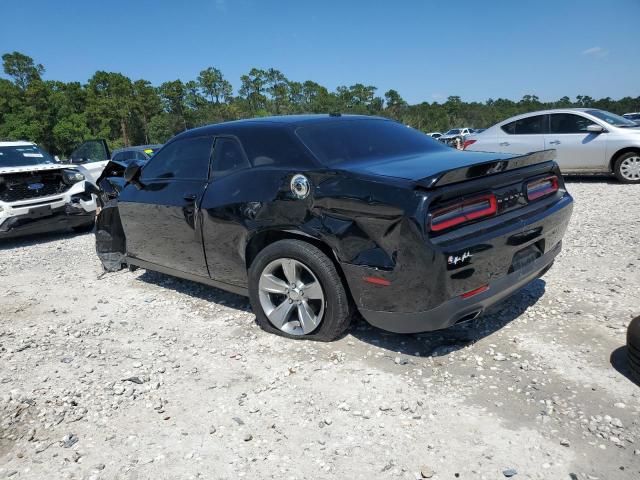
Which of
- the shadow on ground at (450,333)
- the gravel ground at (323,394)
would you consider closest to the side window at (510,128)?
the gravel ground at (323,394)

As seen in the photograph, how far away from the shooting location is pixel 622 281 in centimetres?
416

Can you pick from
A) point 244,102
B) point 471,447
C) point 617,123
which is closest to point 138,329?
point 471,447

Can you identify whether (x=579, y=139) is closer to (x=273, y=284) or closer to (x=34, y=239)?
(x=273, y=284)

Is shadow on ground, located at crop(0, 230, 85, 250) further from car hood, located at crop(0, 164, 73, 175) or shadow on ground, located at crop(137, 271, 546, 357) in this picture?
shadow on ground, located at crop(137, 271, 546, 357)

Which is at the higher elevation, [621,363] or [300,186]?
[300,186]

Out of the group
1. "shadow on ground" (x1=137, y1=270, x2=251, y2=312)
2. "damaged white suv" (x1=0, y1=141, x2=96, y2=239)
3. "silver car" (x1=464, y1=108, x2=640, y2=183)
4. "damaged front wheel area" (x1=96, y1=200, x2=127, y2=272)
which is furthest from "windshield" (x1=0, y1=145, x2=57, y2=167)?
"silver car" (x1=464, y1=108, x2=640, y2=183)

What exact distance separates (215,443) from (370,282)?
120 cm

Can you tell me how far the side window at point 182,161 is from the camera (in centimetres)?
399

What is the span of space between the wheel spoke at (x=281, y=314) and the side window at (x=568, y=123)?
8.45 m

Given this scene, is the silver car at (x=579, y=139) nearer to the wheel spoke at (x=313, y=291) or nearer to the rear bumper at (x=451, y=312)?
the rear bumper at (x=451, y=312)

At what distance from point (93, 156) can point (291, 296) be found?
8475 mm

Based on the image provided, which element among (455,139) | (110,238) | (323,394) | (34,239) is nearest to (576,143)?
(110,238)

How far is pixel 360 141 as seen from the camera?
11.8ft

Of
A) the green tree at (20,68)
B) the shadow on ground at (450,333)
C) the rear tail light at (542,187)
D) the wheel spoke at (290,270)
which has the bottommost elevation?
the shadow on ground at (450,333)
